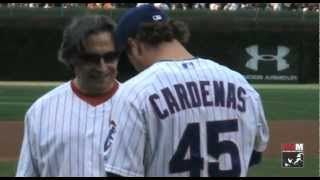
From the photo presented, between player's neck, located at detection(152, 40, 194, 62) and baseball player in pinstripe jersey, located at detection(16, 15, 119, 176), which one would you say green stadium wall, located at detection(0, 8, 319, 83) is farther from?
player's neck, located at detection(152, 40, 194, 62)

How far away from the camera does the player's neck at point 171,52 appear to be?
293 cm

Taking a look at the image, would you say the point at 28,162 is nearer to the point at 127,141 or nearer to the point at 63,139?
the point at 63,139

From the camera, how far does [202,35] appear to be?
24.8 metres

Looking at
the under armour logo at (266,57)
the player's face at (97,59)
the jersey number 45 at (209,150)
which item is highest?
the player's face at (97,59)

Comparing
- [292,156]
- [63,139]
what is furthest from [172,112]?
[292,156]

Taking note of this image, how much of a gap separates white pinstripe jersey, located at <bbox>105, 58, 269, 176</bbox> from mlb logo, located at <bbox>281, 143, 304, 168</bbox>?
7365 mm

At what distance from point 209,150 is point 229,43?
22269 millimetres

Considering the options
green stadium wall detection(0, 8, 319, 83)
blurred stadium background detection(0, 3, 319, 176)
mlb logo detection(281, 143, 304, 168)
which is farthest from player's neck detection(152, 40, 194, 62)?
green stadium wall detection(0, 8, 319, 83)

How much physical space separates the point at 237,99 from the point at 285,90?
20.4m

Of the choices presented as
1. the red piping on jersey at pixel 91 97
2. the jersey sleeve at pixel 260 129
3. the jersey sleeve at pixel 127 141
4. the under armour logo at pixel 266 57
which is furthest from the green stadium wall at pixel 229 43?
the jersey sleeve at pixel 127 141

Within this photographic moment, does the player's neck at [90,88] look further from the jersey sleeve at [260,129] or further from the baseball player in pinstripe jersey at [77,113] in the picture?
the jersey sleeve at [260,129]

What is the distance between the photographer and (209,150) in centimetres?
292

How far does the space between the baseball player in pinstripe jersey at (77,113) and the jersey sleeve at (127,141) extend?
14.7 inches

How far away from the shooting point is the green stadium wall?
24.6 m
